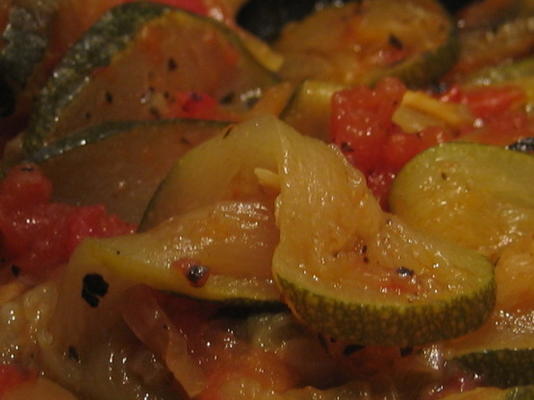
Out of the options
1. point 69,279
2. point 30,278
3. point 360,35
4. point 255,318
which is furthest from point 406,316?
point 360,35

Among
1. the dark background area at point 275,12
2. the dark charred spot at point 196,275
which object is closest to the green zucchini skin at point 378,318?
the dark charred spot at point 196,275

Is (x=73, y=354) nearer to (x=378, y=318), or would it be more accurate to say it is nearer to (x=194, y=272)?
(x=194, y=272)

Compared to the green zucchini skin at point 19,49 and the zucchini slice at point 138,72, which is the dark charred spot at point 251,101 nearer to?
the zucchini slice at point 138,72

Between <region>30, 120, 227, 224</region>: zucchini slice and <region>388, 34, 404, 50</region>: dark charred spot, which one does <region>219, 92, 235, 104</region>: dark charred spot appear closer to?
<region>30, 120, 227, 224</region>: zucchini slice

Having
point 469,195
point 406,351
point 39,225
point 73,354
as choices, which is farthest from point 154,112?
point 406,351

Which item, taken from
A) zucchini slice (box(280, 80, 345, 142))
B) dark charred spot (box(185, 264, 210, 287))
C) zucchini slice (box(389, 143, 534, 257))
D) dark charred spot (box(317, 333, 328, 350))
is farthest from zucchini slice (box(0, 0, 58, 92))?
dark charred spot (box(317, 333, 328, 350))

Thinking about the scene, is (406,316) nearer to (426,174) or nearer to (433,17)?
(426,174)
